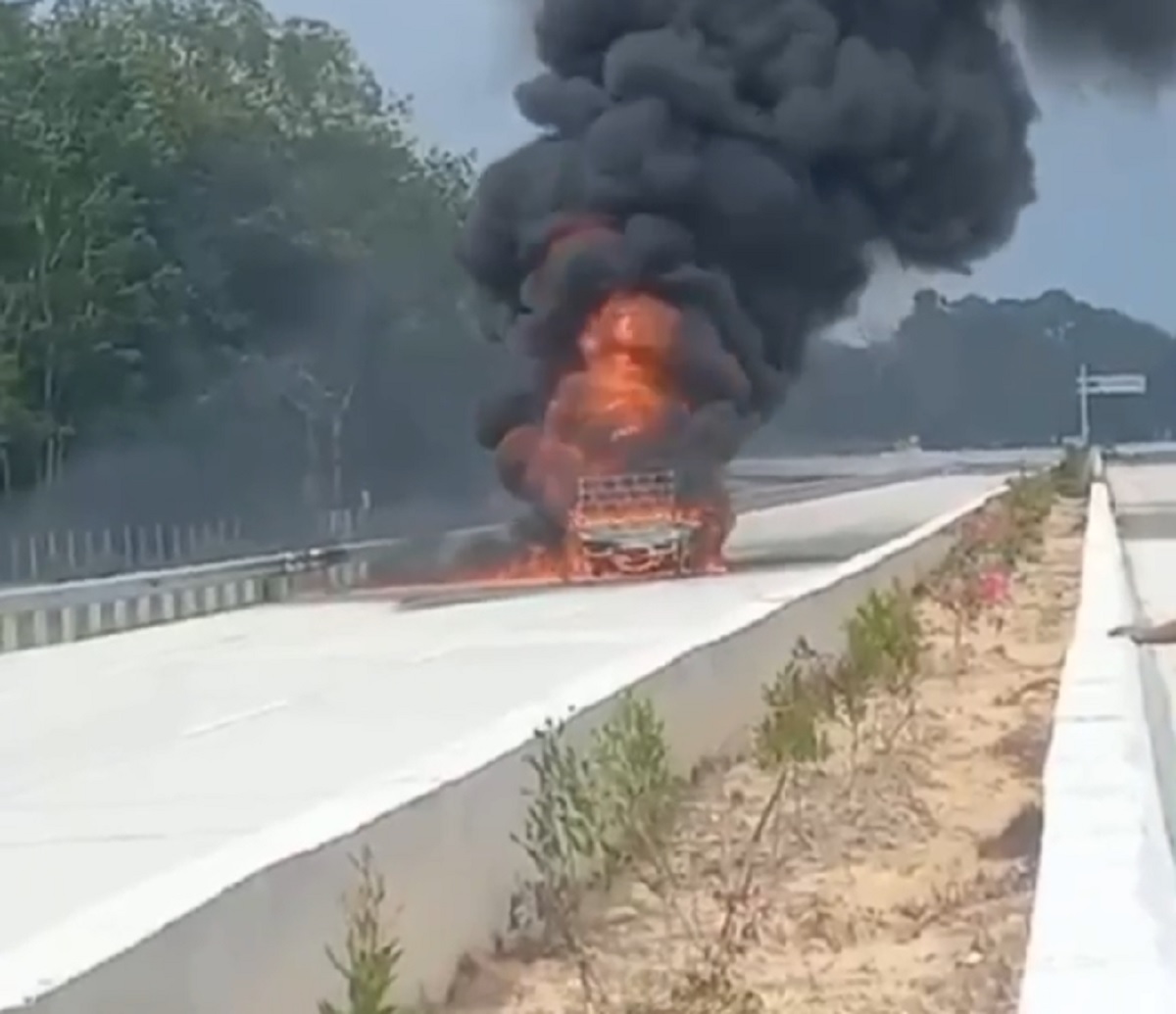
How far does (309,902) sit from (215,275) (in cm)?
5021

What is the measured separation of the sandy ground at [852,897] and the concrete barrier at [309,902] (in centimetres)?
30

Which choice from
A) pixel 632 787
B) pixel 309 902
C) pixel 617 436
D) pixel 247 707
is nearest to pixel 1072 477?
pixel 617 436

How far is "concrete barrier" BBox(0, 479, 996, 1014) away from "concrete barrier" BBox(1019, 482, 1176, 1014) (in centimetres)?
172

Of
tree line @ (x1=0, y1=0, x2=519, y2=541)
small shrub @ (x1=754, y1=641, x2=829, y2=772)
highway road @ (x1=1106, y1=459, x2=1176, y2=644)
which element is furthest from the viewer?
tree line @ (x1=0, y1=0, x2=519, y2=541)

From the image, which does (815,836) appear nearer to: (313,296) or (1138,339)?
(313,296)

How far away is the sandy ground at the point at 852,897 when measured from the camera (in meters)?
7.70

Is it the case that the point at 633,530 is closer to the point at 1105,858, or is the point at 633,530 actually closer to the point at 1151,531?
the point at 1151,531

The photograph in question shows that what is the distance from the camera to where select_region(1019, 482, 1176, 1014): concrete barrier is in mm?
5227

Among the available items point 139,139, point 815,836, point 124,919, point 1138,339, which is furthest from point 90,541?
point 1138,339

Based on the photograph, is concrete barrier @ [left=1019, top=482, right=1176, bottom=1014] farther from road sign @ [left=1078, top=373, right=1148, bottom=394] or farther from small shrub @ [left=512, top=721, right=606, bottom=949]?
road sign @ [left=1078, top=373, right=1148, bottom=394]

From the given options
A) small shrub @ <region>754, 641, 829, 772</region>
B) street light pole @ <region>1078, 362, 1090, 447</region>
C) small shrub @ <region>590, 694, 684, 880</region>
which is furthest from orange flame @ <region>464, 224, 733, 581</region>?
street light pole @ <region>1078, 362, 1090, 447</region>

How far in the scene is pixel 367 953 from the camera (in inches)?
258

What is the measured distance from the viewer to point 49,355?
163 feet

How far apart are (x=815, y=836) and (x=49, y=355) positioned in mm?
40457
